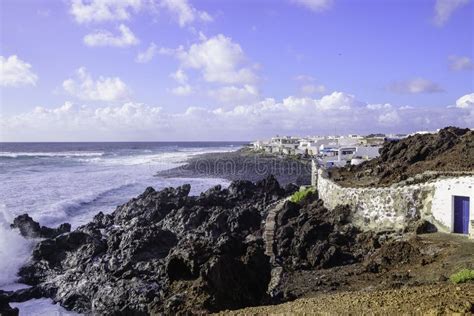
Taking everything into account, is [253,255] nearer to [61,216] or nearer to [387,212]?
[387,212]

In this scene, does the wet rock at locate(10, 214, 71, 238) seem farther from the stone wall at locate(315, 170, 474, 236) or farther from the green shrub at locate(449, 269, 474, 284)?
the green shrub at locate(449, 269, 474, 284)

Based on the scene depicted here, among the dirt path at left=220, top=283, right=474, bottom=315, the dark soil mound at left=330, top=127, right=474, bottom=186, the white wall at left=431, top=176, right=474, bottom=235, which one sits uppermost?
the dark soil mound at left=330, top=127, right=474, bottom=186

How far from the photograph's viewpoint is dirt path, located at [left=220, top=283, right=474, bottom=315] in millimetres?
7820

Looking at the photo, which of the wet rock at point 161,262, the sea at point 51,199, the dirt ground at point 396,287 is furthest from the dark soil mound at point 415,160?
the sea at point 51,199

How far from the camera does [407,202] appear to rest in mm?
18359

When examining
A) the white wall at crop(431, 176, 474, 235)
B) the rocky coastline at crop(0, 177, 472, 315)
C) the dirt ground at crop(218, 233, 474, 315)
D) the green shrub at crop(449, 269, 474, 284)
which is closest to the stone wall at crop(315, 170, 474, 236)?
the white wall at crop(431, 176, 474, 235)

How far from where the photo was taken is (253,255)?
38.5ft

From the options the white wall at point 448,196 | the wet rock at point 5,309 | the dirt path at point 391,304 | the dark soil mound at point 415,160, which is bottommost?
the wet rock at point 5,309

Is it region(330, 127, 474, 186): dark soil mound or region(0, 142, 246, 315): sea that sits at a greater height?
region(330, 127, 474, 186): dark soil mound

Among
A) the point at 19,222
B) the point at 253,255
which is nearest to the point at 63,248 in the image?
the point at 19,222

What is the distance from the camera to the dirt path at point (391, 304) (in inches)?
308

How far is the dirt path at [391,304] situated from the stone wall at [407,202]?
7991mm

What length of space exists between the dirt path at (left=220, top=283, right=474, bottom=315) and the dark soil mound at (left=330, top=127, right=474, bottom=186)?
10.9m

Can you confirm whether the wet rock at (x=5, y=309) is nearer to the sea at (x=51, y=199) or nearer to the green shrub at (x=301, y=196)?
the sea at (x=51, y=199)
